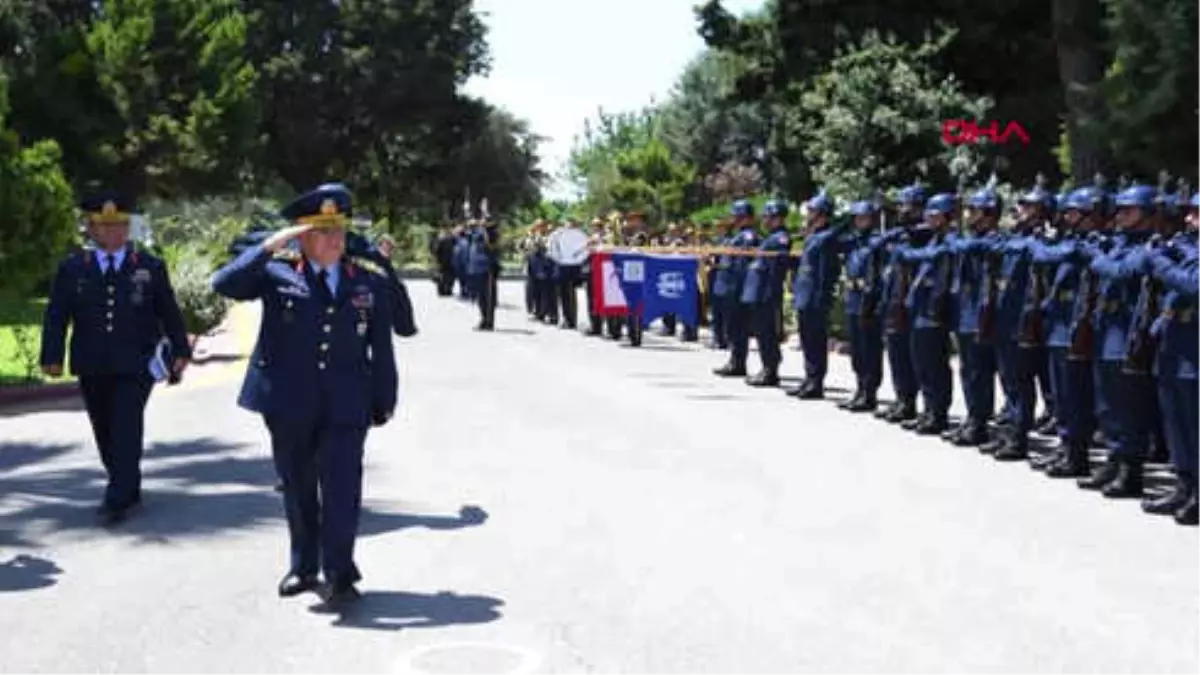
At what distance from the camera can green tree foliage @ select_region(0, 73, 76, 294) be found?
66.4ft

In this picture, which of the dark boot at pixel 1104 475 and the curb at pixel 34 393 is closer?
the dark boot at pixel 1104 475

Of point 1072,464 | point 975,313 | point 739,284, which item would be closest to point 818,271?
point 739,284

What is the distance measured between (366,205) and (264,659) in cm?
7062

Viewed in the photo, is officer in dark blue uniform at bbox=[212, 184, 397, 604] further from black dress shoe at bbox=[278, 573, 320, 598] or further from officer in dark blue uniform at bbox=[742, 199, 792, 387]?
officer in dark blue uniform at bbox=[742, 199, 792, 387]

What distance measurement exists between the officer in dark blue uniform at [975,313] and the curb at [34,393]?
8.70 metres

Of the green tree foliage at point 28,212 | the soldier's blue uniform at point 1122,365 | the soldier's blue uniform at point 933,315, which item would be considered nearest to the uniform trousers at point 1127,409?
the soldier's blue uniform at point 1122,365

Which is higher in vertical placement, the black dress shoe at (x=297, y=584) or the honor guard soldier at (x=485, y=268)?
the honor guard soldier at (x=485, y=268)

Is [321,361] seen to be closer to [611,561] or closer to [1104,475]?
[611,561]

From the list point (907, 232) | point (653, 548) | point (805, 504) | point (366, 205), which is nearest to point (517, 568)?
point (653, 548)

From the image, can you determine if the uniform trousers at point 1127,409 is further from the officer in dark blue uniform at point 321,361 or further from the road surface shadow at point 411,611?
the officer in dark blue uniform at point 321,361

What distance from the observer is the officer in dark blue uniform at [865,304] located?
14.5 metres

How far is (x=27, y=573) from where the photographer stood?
8195 mm

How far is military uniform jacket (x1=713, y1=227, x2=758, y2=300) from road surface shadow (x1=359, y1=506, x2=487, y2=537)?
9130mm

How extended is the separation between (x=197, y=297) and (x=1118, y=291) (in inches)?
735
